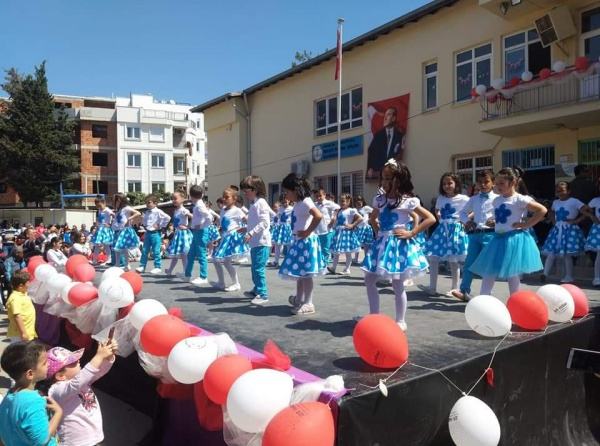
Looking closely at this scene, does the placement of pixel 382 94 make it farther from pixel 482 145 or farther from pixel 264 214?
pixel 264 214

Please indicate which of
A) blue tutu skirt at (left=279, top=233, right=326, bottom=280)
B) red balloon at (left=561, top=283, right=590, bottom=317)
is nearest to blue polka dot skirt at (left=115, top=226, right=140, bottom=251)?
blue tutu skirt at (left=279, top=233, right=326, bottom=280)

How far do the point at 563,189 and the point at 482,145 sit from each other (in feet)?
17.9

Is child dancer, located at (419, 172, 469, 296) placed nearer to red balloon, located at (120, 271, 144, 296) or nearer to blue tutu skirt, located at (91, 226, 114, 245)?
red balloon, located at (120, 271, 144, 296)

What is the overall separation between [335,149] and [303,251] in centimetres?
1451

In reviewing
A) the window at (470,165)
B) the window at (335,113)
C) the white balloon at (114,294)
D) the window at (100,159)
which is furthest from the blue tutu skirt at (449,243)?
the window at (100,159)

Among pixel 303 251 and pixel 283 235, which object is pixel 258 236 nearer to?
pixel 303 251

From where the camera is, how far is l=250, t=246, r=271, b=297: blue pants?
6.28 meters

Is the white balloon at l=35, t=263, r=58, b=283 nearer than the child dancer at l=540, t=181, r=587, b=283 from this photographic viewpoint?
Yes

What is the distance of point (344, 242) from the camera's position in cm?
1040

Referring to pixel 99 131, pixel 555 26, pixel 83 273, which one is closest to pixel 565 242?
A: pixel 555 26

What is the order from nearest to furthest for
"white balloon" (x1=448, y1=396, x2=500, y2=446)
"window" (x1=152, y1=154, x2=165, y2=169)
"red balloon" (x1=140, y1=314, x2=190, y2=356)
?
"white balloon" (x1=448, y1=396, x2=500, y2=446) < "red balloon" (x1=140, y1=314, x2=190, y2=356) < "window" (x1=152, y1=154, x2=165, y2=169)

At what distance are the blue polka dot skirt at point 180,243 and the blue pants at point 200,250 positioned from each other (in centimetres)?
53

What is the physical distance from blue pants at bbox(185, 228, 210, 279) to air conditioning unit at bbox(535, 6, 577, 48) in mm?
9725

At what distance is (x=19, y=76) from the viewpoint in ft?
153
